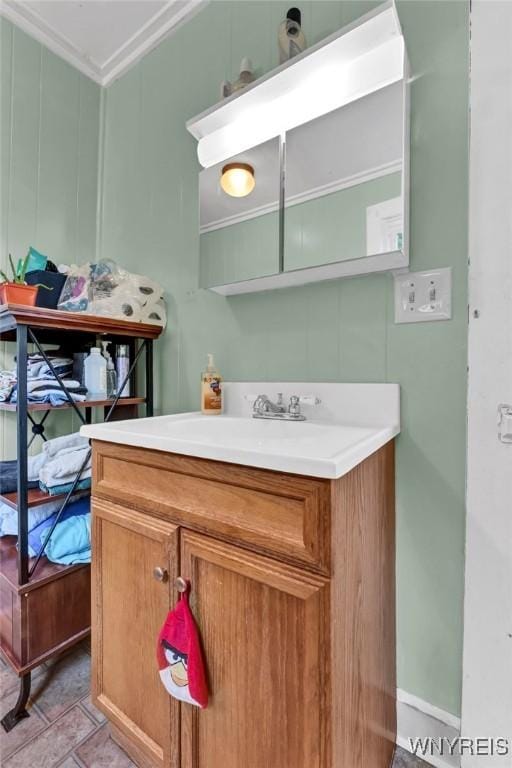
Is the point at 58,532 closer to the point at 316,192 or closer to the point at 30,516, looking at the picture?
the point at 30,516

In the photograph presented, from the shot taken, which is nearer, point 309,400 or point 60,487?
point 309,400

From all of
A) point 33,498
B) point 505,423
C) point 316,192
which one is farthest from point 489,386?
point 33,498

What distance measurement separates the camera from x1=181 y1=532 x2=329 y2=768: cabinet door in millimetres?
603

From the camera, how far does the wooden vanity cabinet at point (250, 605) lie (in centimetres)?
60

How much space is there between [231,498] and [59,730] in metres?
0.96

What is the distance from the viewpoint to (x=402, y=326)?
975 mm

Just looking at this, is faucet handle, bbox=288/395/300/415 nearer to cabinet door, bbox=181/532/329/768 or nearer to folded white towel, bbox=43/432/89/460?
cabinet door, bbox=181/532/329/768

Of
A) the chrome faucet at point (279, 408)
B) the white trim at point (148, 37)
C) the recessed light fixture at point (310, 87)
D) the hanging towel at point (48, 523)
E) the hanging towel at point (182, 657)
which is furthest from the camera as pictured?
the white trim at point (148, 37)

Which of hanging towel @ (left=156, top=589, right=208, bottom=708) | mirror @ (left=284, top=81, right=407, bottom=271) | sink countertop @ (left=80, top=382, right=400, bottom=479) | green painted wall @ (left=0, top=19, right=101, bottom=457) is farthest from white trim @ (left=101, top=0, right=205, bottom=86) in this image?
hanging towel @ (left=156, top=589, right=208, bottom=708)

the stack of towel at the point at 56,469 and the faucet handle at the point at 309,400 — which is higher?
the faucet handle at the point at 309,400

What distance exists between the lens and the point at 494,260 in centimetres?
85

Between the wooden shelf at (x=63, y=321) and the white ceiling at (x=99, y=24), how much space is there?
128 cm

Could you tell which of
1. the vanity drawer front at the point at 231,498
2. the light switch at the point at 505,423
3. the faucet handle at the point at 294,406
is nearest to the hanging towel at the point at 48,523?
the vanity drawer front at the point at 231,498

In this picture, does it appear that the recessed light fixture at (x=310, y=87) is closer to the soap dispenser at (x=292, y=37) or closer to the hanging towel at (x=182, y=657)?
the soap dispenser at (x=292, y=37)
